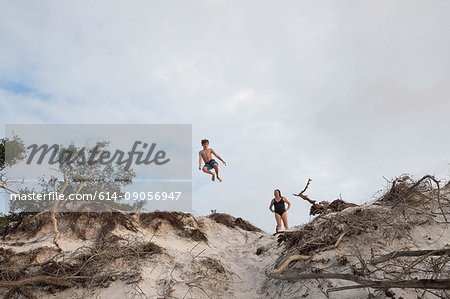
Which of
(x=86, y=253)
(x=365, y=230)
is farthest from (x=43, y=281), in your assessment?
(x=365, y=230)

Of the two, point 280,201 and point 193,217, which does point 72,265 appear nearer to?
point 193,217

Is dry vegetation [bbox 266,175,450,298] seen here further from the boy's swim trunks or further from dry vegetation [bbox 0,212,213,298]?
the boy's swim trunks

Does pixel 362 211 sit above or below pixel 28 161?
below

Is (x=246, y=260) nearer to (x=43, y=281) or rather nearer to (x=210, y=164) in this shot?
(x=210, y=164)

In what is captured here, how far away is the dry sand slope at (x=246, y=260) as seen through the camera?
521cm

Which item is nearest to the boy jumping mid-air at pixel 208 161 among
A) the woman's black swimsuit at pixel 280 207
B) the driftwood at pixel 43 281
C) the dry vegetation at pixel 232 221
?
the dry vegetation at pixel 232 221

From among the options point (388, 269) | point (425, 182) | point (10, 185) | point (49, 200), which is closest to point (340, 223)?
point (388, 269)

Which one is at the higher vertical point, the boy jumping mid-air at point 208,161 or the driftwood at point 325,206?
the boy jumping mid-air at point 208,161

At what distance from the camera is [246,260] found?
26.7 ft

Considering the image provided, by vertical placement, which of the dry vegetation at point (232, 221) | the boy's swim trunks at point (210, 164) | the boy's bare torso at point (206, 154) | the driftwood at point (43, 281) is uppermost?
the boy's bare torso at point (206, 154)

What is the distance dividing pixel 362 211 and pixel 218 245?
14.3ft

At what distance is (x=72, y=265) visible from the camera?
6273 millimetres

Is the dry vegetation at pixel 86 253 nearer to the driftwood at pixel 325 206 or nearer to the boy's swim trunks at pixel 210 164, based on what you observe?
the boy's swim trunks at pixel 210 164

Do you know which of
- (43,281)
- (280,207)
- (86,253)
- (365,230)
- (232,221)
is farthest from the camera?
(232,221)
